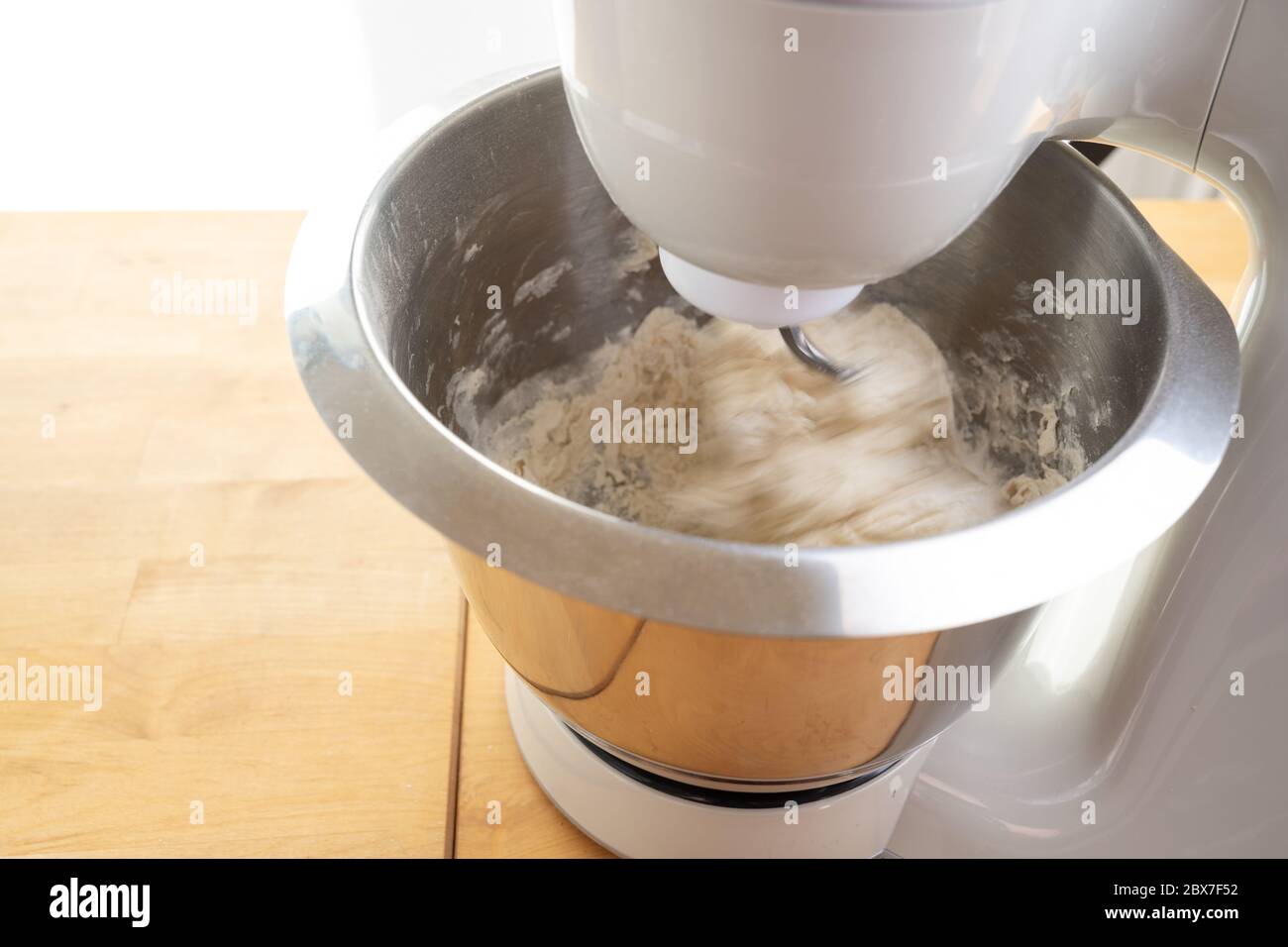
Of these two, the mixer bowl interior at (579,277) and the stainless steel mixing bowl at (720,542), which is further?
the mixer bowl interior at (579,277)

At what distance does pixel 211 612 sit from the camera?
551 millimetres

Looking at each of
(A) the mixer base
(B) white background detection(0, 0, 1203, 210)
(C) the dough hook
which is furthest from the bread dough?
(B) white background detection(0, 0, 1203, 210)

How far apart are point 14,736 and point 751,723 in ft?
1.21

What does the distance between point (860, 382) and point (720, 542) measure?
0.27 metres

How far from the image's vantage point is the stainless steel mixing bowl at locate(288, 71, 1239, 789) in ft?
0.97

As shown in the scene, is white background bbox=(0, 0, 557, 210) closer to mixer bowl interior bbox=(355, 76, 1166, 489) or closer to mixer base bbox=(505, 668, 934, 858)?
mixer bowl interior bbox=(355, 76, 1166, 489)

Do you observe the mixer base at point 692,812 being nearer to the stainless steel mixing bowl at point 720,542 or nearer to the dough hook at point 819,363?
the stainless steel mixing bowl at point 720,542

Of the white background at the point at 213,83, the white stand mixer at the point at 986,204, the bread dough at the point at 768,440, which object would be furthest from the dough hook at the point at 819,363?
the white background at the point at 213,83

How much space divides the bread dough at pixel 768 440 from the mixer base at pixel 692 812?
111 mm

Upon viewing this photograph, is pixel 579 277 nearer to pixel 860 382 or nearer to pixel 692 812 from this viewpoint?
pixel 860 382

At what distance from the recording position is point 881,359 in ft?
1.84

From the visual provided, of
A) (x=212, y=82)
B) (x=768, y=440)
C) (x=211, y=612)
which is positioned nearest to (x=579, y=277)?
(x=768, y=440)

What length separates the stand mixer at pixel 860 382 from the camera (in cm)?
28

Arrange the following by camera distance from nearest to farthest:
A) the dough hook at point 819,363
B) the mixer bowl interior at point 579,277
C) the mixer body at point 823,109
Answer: the mixer body at point 823,109 < the mixer bowl interior at point 579,277 < the dough hook at point 819,363
